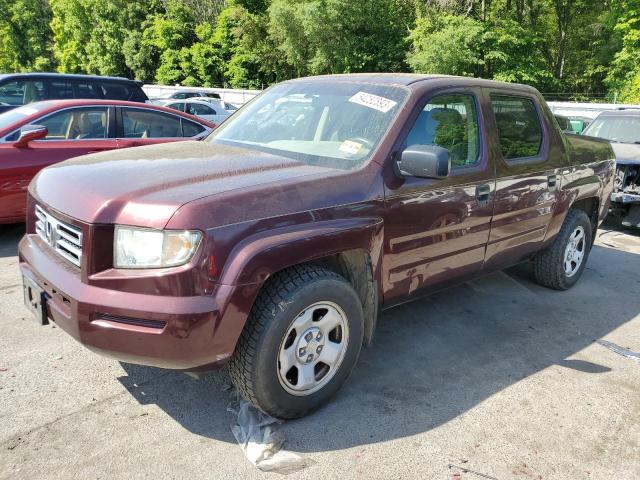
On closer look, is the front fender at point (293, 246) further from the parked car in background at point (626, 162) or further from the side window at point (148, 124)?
the parked car in background at point (626, 162)

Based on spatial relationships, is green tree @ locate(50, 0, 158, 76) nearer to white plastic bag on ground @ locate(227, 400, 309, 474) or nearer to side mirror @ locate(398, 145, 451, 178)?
side mirror @ locate(398, 145, 451, 178)

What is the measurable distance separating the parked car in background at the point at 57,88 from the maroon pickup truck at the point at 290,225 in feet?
21.2

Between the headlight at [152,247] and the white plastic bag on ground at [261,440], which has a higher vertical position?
the headlight at [152,247]

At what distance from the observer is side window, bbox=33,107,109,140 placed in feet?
20.1

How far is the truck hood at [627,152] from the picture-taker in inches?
304

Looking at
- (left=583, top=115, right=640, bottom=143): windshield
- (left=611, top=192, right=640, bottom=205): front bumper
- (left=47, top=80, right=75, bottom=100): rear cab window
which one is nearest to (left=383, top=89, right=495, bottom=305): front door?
(left=611, top=192, right=640, bottom=205): front bumper

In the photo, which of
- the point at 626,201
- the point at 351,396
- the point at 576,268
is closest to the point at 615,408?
the point at 351,396

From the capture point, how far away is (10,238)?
6.07 metres

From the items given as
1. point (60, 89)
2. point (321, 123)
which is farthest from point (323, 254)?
point (60, 89)

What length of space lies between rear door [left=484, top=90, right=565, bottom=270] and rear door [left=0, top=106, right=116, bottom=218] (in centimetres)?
446

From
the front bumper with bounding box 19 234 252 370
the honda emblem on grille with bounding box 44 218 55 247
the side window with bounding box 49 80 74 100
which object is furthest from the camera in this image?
the side window with bounding box 49 80 74 100

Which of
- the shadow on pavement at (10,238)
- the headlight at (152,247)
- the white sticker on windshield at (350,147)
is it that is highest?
the white sticker on windshield at (350,147)

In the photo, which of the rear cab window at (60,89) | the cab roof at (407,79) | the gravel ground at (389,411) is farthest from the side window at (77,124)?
the rear cab window at (60,89)

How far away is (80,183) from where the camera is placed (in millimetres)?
2799
